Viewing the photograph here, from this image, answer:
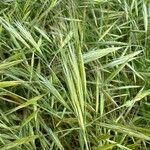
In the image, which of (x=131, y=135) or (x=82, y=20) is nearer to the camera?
(x=131, y=135)

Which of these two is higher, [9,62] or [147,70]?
[9,62]

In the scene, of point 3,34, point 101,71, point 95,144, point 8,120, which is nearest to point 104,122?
point 95,144

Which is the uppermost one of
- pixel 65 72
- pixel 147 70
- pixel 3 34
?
pixel 3 34

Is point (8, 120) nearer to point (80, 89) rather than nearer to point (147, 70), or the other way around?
point (80, 89)

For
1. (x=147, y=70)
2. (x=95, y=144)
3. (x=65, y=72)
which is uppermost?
(x=65, y=72)

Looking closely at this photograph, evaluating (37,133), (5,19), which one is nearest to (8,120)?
(37,133)

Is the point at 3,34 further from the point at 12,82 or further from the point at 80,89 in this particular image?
the point at 80,89
